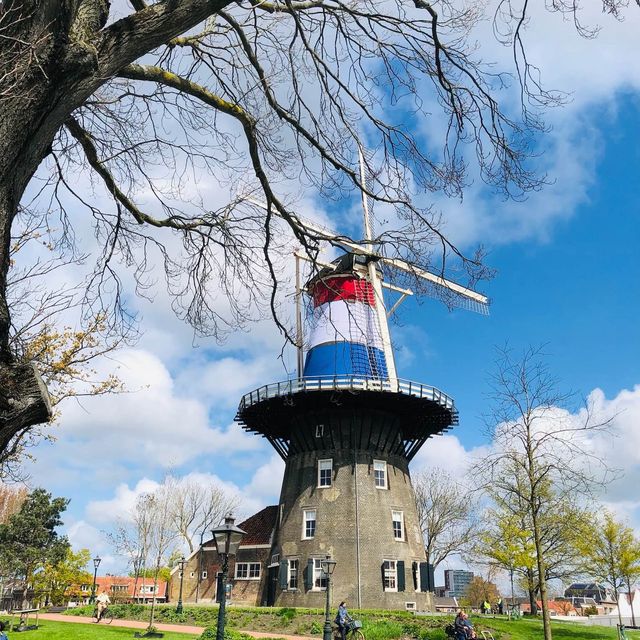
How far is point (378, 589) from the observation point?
2606 cm

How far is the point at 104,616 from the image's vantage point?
26844 mm

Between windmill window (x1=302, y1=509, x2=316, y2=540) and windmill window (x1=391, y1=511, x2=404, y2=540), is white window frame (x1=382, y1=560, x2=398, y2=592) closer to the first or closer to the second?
windmill window (x1=391, y1=511, x2=404, y2=540)

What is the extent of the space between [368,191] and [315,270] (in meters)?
1.04

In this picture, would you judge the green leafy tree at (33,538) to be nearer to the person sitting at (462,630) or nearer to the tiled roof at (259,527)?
the tiled roof at (259,527)

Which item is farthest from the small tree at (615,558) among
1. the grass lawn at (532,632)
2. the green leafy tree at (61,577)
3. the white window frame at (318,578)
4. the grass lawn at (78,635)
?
the green leafy tree at (61,577)

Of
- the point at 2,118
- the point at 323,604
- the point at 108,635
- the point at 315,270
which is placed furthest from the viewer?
the point at 323,604

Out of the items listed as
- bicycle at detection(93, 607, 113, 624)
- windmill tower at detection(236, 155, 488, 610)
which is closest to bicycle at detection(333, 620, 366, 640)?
windmill tower at detection(236, 155, 488, 610)

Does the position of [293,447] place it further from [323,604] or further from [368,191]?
[368,191]

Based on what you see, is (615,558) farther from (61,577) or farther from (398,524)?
(61,577)

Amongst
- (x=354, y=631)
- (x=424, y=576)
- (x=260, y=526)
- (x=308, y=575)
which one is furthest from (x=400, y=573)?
(x=354, y=631)

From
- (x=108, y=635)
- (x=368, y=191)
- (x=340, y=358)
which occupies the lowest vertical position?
(x=108, y=635)

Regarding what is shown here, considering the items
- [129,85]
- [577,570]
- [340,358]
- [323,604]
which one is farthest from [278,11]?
[577,570]

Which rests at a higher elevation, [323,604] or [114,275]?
[114,275]

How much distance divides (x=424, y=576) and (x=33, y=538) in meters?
24.4
